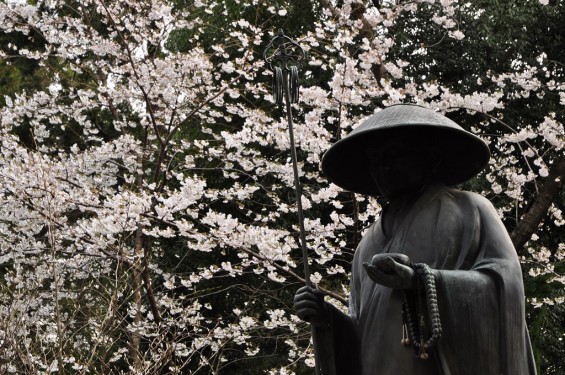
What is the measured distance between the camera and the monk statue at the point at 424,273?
3.69 m

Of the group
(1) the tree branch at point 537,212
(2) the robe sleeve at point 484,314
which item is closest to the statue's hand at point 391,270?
(2) the robe sleeve at point 484,314

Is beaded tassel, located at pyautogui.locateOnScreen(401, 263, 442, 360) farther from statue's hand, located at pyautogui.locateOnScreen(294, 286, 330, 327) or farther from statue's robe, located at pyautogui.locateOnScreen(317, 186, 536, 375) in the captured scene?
statue's hand, located at pyautogui.locateOnScreen(294, 286, 330, 327)

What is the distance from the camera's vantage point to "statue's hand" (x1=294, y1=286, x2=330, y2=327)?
12.8 ft

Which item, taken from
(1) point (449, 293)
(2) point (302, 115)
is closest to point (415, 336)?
(1) point (449, 293)

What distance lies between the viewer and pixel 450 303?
12.1 ft

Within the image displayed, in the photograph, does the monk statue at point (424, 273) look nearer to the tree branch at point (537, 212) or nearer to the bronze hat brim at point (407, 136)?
the bronze hat brim at point (407, 136)

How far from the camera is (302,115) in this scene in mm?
14320

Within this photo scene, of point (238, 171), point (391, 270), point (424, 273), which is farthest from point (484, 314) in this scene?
point (238, 171)

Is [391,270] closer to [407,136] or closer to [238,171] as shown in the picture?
[407,136]

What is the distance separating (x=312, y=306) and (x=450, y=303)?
0.55 meters

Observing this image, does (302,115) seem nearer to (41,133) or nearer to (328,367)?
(41,133)

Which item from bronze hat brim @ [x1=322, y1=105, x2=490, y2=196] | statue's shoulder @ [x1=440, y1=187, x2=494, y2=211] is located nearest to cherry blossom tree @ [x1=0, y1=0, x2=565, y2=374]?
bronze hat brim @ [x1=322, y1=105, x2=490, y2=196]

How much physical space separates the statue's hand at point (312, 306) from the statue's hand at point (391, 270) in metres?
0.39

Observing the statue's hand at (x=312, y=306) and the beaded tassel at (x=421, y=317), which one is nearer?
the beaded tassel at (x=421, y=317)
